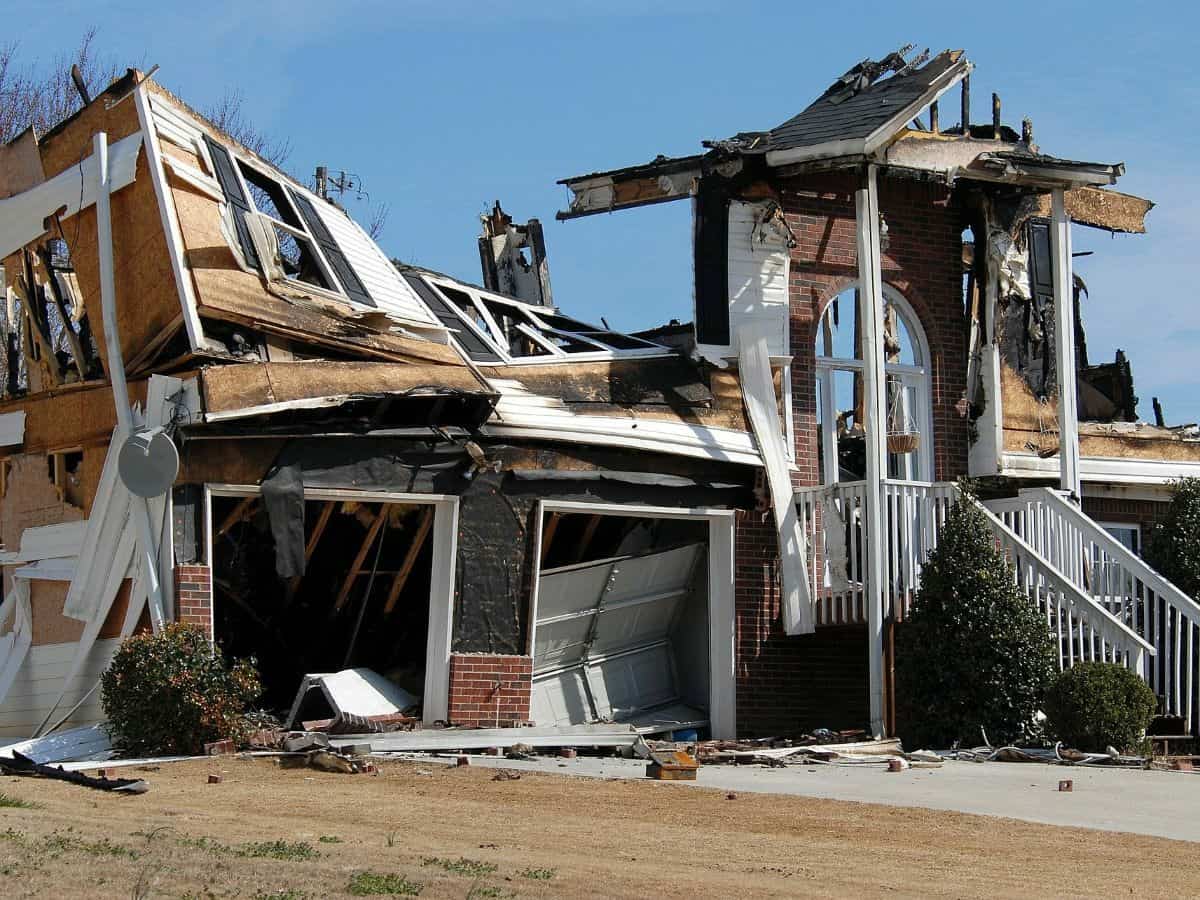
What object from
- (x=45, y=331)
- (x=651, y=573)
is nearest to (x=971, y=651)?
(x=651, y=573)

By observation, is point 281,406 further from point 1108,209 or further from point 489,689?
point 1108,209

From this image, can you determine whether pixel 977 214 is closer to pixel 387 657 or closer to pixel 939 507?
pixel 939 507

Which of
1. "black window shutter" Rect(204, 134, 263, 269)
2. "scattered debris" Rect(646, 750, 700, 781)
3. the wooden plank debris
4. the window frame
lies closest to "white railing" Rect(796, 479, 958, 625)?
the wooden plank debris

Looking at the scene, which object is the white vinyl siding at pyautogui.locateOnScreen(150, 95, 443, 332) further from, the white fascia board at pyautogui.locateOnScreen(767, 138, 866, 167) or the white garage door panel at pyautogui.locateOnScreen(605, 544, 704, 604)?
the white fascia board at pyautogui.locateOnScreen(767, 138, 866, 167)

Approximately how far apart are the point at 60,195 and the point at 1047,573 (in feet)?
32.4

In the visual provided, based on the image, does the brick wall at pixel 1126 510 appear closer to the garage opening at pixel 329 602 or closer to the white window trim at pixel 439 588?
the garage opening at pixel 329 602

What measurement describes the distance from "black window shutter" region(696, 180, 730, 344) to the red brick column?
19.4ft

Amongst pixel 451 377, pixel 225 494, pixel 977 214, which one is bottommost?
pixel 225 494

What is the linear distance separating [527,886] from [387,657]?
10.5m

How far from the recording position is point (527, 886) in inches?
333

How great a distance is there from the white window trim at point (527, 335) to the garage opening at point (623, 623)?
1.61 metres

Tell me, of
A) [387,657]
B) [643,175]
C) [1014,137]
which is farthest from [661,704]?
[1014,137]

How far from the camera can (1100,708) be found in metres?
15.9

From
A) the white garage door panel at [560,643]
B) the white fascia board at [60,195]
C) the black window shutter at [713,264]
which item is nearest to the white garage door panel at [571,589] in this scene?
the white garage door panel at [560,643]
